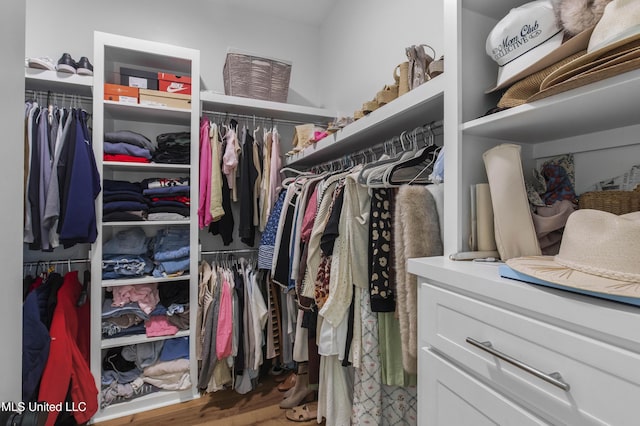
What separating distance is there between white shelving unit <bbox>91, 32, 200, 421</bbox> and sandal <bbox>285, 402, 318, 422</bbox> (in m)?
0.66

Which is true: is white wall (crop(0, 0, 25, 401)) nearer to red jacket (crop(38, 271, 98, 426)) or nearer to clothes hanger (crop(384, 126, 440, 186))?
clothes hanger (crop(384, 126, 440, 186))

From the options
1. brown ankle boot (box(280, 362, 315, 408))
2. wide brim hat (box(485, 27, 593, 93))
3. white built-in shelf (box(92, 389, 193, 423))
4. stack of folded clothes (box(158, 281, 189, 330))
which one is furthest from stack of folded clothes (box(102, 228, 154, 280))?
wide brim hat (box(485, 27, 593, 93))

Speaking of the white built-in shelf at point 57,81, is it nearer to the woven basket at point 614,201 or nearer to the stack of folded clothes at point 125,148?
the stack of folded clothes at point 125,148

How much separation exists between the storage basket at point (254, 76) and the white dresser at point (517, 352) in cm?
182

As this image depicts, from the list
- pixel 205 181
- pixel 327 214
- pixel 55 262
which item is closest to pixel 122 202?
pixel 205 181

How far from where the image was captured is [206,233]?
2.30m

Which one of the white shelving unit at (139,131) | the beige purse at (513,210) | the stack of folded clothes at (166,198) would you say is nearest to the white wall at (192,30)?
the white shelving unit at (139,131)

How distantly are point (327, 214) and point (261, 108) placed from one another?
1.20 m

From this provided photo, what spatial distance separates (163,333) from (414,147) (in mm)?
1789

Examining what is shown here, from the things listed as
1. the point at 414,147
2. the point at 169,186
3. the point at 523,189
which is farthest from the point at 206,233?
the point at 523,189

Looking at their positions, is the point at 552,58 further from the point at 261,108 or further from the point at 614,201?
the point at 261,108

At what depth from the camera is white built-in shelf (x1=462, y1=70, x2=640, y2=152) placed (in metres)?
0.51

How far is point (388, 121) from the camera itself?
1204 millimetres

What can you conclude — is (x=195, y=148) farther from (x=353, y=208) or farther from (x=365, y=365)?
(x=365, y=365)
